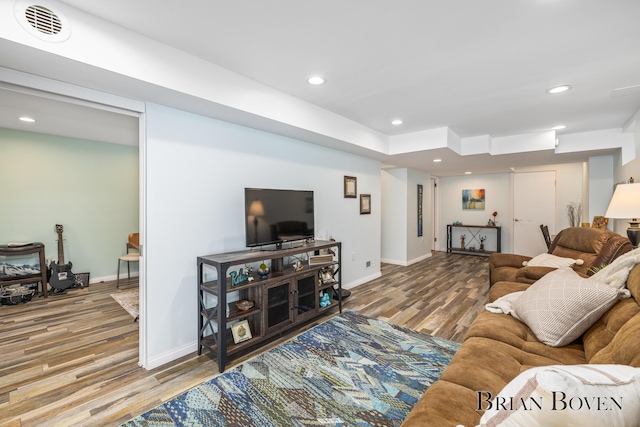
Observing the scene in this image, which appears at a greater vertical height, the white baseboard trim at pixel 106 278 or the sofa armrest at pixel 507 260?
the sofa armrest at pixel 507 260

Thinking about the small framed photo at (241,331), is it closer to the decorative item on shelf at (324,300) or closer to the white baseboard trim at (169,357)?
the white baseboard trim at (169,357)

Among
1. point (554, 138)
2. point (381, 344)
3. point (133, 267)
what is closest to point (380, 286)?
point (381, 344)

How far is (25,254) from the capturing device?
3939 mm

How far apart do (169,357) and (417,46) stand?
314 cm

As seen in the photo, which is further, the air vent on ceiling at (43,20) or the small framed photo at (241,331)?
the small framed photo at (241,331)

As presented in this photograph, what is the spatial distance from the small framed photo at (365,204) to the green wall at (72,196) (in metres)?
3.96

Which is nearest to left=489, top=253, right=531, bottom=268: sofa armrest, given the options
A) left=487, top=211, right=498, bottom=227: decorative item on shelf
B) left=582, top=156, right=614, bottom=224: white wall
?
left=582, top=156, right=614, bottom=224: white wall

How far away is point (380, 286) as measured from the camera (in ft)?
15.0

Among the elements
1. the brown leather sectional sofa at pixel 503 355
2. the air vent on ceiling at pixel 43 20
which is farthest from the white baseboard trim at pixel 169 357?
the air vent on ceiling at pixel 43 20

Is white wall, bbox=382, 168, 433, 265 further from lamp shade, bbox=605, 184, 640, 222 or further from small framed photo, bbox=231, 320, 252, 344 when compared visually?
small framed photo, bbox=231, 320, 252, 344

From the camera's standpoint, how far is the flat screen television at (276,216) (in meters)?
2.75

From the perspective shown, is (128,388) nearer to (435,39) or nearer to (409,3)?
(409,3)

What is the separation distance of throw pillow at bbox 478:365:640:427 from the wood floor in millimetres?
2109

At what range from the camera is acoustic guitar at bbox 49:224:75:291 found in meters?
4.01
